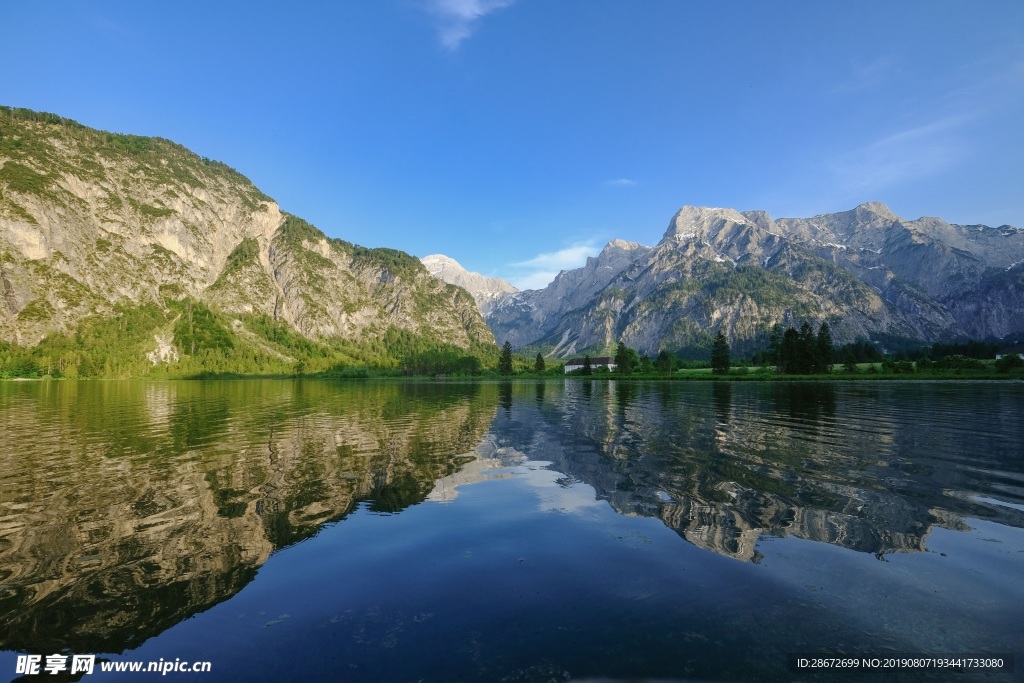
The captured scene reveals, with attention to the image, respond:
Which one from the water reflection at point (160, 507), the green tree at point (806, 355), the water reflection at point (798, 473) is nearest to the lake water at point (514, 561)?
the water reflection at point (160, 507)

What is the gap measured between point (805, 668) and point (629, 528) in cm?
928

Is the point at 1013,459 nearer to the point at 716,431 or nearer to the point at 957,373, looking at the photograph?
the point at 716,431

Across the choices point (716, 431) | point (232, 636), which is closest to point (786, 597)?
point (232, 636)

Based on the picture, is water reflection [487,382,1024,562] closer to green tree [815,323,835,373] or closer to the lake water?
the lake water

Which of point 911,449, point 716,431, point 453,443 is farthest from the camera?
point 716,431

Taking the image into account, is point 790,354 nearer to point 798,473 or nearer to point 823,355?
point 823,355

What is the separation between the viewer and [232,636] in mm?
10938

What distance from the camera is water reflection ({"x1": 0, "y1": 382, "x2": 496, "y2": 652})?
12258 mm

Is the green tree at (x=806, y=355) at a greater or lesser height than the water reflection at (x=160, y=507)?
greater

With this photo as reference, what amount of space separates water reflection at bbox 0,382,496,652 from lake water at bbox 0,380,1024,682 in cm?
11

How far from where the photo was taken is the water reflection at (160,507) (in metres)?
12.3

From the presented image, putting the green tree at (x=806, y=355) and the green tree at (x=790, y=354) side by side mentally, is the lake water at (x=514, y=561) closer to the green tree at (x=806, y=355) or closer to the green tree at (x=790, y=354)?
the green tree at (x=806, y=355)

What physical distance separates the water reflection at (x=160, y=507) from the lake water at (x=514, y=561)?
11 cm

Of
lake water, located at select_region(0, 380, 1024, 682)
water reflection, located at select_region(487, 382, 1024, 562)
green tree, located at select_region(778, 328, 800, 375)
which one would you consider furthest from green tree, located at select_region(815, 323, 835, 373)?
lake water, located at select_region(0, 380, 1024, 682)
